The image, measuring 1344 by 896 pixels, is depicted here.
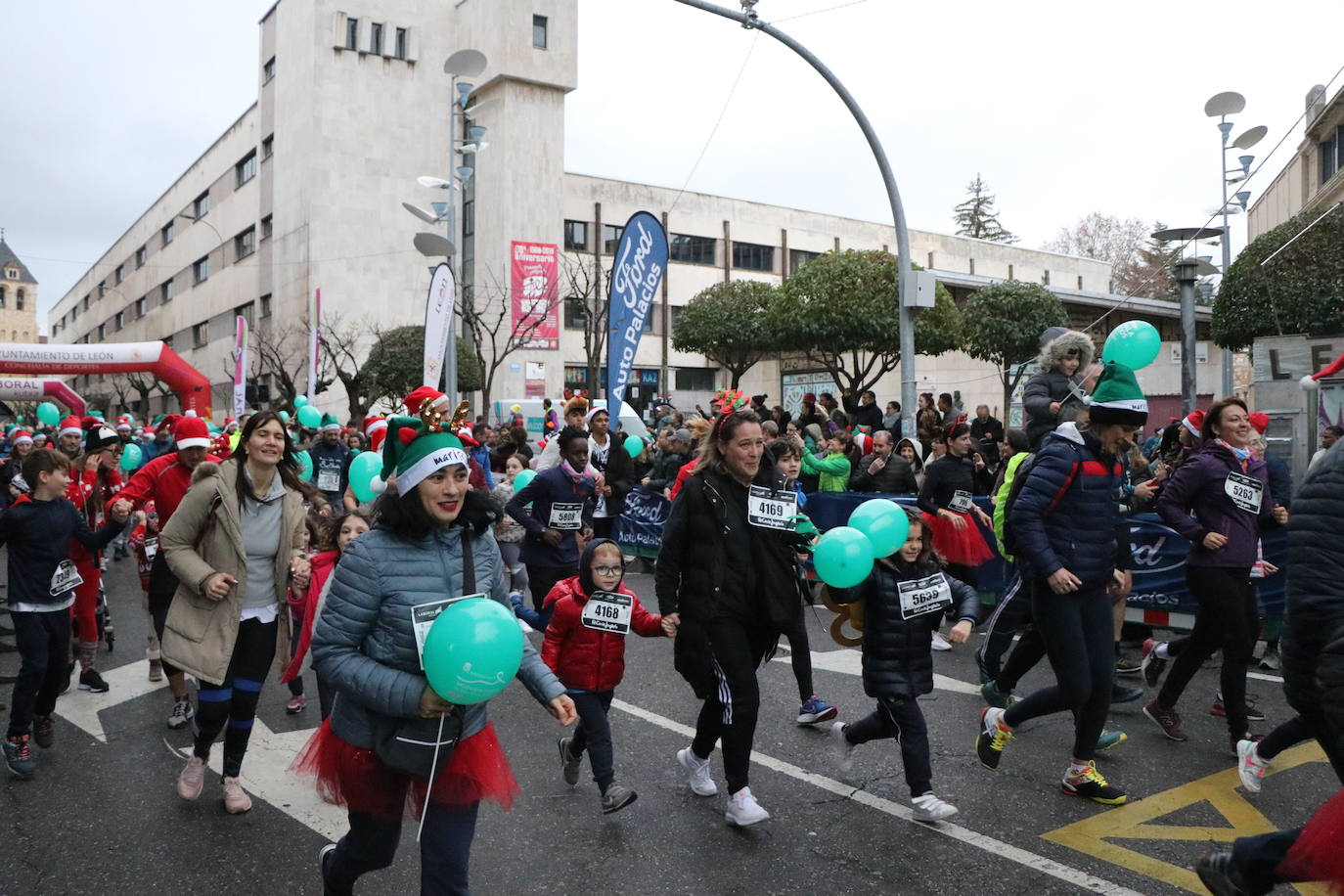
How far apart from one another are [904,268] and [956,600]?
8952mm

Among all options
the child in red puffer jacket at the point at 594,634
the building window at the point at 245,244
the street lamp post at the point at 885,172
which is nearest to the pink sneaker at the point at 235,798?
the child in red puffer jacket at the point at 594,634

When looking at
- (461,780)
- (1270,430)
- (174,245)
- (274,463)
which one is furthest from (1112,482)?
(174,245)

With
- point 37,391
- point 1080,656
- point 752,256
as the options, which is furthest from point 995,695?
point 752,256

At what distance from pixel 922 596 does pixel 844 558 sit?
47 centimetres

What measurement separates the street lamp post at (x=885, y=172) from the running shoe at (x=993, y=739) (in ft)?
25.4

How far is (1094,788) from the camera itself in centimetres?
486

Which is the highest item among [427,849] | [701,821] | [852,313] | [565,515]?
[852,313]

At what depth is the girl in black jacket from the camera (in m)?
4.70

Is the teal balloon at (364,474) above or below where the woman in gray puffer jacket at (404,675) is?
above

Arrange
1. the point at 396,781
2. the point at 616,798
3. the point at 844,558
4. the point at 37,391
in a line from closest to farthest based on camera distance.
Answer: the point at 396,781
the point at 844,558
the point at 616,798
the point at 37,391

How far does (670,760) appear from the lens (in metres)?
5.63

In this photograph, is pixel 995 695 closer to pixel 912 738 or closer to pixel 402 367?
pixel 912 738

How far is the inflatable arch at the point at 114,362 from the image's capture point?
29.3 metres

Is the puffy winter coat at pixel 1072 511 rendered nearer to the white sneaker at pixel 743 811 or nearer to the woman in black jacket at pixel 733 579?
the woman in black jacket at pixel 733 579
